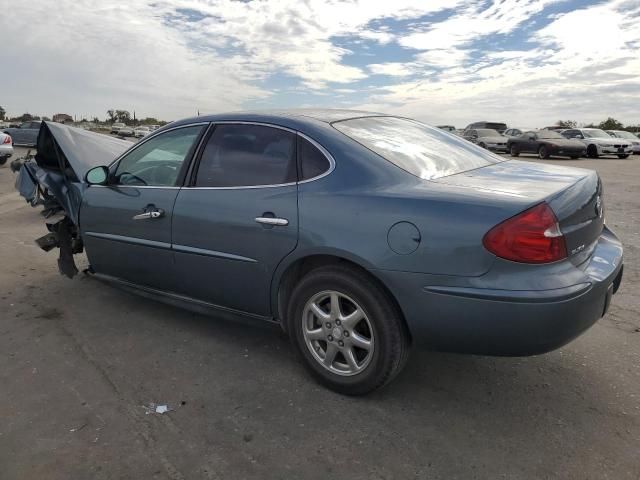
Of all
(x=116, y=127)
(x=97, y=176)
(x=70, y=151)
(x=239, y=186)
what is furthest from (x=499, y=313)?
(x=116, y=127)

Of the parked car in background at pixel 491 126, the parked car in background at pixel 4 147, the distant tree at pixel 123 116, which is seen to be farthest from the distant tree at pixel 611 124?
the distant tree at pixel 123 116

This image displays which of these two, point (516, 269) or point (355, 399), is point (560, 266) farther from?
point (355, 399)

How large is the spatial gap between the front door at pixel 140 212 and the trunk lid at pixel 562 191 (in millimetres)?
1939

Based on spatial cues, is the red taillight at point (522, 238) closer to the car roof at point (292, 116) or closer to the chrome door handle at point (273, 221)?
the chrome door handle at point (273, 221)

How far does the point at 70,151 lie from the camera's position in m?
4.85

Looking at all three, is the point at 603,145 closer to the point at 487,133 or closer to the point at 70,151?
the point at 487,133

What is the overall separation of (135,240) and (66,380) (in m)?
1.13

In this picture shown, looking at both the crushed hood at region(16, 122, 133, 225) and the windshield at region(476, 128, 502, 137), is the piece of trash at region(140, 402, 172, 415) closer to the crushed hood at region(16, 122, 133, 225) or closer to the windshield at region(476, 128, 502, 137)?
the crushed hood at region(16, 122, 133, 225)

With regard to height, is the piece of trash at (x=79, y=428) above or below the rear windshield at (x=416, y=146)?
below

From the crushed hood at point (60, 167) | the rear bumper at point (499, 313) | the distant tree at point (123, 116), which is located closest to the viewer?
the rear bumper at point (499, 313)

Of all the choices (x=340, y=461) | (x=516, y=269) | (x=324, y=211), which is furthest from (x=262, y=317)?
(x=516, y=269)

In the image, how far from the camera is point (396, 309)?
9.00ft

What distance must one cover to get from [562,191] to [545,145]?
77.0ft

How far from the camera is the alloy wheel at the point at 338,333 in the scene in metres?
2.86
